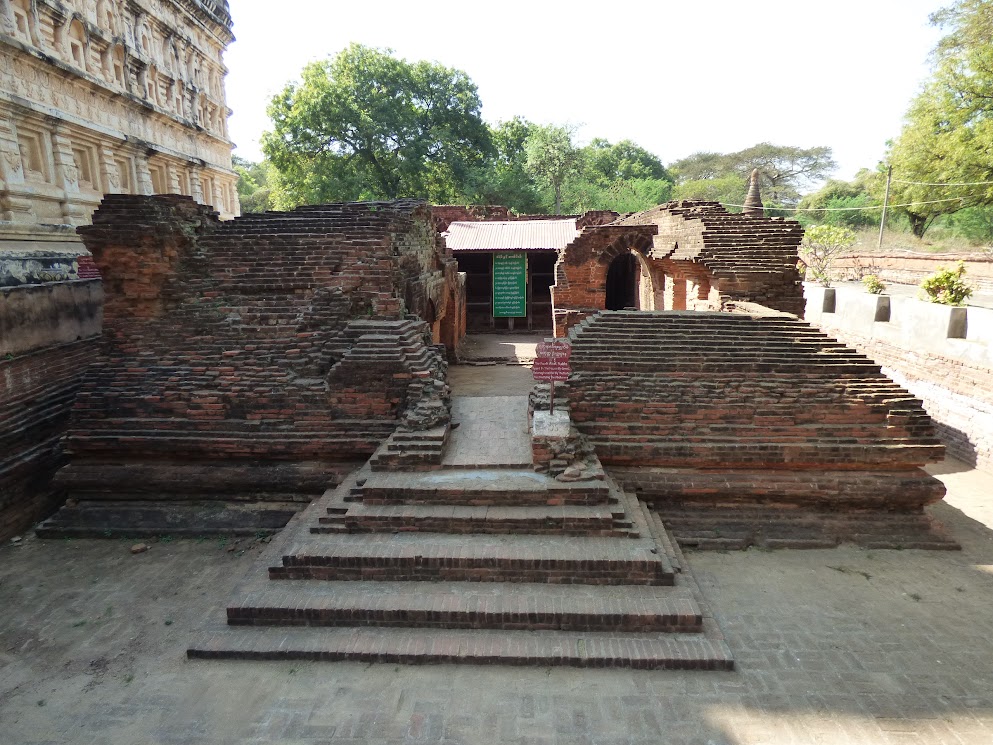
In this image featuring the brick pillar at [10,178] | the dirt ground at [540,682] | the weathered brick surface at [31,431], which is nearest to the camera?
the dirt ground at [540,682]

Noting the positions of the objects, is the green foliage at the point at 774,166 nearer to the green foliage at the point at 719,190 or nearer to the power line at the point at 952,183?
the green foliage at the point at 719,190

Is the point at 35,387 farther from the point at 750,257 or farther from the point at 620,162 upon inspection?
the point at 620,162

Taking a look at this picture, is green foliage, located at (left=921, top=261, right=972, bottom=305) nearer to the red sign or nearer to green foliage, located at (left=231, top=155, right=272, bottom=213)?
the red sign

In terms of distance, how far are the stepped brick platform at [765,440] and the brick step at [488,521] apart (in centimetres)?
102

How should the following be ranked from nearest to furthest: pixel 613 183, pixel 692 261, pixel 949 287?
pixel 949 287 < pixel 692 261 < pixel 613 183

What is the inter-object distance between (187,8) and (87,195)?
9902 mm

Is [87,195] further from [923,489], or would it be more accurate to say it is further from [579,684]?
[923,489]

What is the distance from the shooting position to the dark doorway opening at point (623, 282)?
17734mm

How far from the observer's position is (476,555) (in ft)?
15.9

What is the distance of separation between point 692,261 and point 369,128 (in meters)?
20.7

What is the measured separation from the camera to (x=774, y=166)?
4578 centimetres

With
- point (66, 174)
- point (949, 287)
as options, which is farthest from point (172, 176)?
point (949, 287)

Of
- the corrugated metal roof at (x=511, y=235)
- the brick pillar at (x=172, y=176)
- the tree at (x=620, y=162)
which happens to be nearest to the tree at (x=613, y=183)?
the tree at (x=620, y=162)

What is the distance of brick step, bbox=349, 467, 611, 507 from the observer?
538 centimetres
